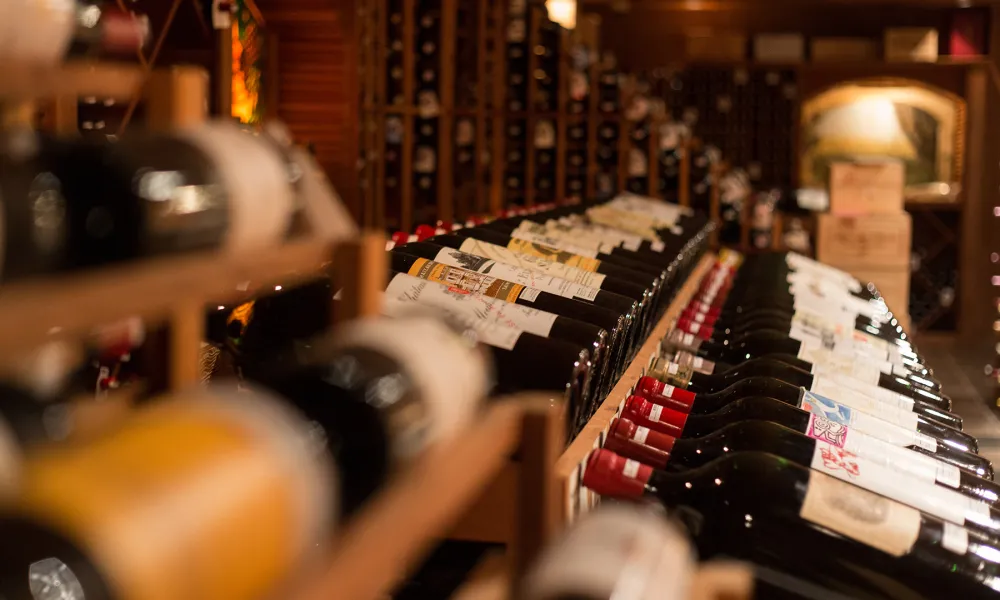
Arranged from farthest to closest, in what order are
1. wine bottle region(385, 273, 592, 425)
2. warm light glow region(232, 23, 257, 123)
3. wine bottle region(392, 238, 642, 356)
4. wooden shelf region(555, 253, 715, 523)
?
warm light glow region(232, 23, 257, 123), wine bottle region(392, 238, 642, 356), wine bottle region(385, 273, 592, 425), wooden shelf region(555, 253, 715, 523)

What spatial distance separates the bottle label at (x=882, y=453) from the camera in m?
1.33

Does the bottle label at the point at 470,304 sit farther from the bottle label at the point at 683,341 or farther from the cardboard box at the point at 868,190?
the cardboard box at the point at 868,190

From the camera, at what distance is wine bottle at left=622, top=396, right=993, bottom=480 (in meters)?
1.39

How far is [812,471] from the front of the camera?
3.85 ft

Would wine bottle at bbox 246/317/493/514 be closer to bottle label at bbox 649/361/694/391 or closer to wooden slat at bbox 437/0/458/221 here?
bottle label at bbox 649/361/694/391

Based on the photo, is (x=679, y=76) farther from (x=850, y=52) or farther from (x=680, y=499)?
(x=680, y=499)

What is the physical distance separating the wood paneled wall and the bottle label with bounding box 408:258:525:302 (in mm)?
3048

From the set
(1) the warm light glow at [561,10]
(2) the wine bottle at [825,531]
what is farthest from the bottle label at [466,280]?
(1) the warm light glow at [561,10]

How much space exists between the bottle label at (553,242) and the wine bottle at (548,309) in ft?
1.36

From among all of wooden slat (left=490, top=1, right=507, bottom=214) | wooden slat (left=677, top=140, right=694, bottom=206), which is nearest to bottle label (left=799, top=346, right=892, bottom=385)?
wooden slat (left=490, top=1, right=507, bottom=214)

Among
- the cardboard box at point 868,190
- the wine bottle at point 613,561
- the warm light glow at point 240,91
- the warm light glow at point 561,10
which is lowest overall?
the wine bottle at point 613,561

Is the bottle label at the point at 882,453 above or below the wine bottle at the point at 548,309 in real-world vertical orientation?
below

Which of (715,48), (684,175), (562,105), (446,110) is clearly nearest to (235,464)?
(446,110)

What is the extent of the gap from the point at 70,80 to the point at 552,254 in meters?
1.37
